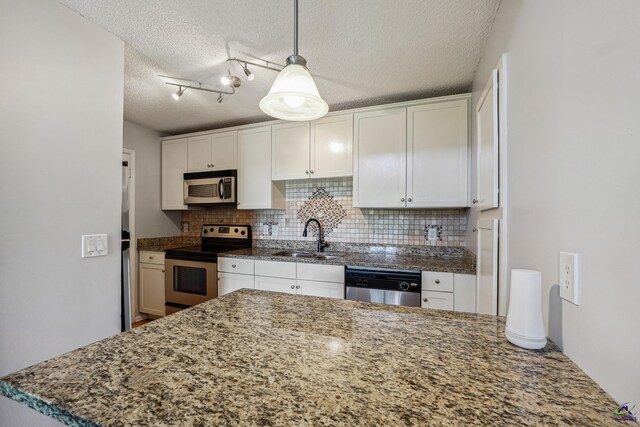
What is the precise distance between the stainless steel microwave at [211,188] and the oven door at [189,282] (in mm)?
723

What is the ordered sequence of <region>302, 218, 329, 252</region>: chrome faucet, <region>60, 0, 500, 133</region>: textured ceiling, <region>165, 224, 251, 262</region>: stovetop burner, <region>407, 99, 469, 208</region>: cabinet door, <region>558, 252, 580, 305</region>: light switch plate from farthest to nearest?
<region>165, 224, 251, 262</region>: stovetop burner, <region>302, 218, 329, 252</region>: chrome faucet, <region>407, 99, 469, 208</region>: cabinet door, <region>60, 0, 500, 133</region>: textured ceiling, <region>558, 252, 580, 305</region>: light switch plate

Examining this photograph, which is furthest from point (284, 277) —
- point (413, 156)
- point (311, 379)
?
point (311, 379)

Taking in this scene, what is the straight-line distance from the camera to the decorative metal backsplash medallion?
3.01 meters

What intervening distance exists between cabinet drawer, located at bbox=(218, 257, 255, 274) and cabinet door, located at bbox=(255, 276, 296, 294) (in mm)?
137

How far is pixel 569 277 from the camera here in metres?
0.68

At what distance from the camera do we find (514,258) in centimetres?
108

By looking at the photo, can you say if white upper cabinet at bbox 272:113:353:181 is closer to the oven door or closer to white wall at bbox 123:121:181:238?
the oven door

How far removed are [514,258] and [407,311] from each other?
0.48 metres

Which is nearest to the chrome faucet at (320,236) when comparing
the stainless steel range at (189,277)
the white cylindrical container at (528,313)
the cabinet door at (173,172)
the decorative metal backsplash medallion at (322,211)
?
the decorative metal backsplash medallion at (322,211)

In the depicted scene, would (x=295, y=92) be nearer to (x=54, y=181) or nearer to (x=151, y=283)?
(x=54, y=181)

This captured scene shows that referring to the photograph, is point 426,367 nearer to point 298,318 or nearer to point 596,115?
point 298,318

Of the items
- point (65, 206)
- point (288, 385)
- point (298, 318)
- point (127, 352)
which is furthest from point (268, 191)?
point (288, 385)

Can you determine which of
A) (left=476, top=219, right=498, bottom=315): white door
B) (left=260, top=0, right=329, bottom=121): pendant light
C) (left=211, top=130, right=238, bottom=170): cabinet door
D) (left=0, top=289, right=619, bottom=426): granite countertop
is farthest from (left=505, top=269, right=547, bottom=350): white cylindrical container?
(left=211, top=130, right=238, bottom=170): cabinet door

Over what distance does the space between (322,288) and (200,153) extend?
7.29 ft
